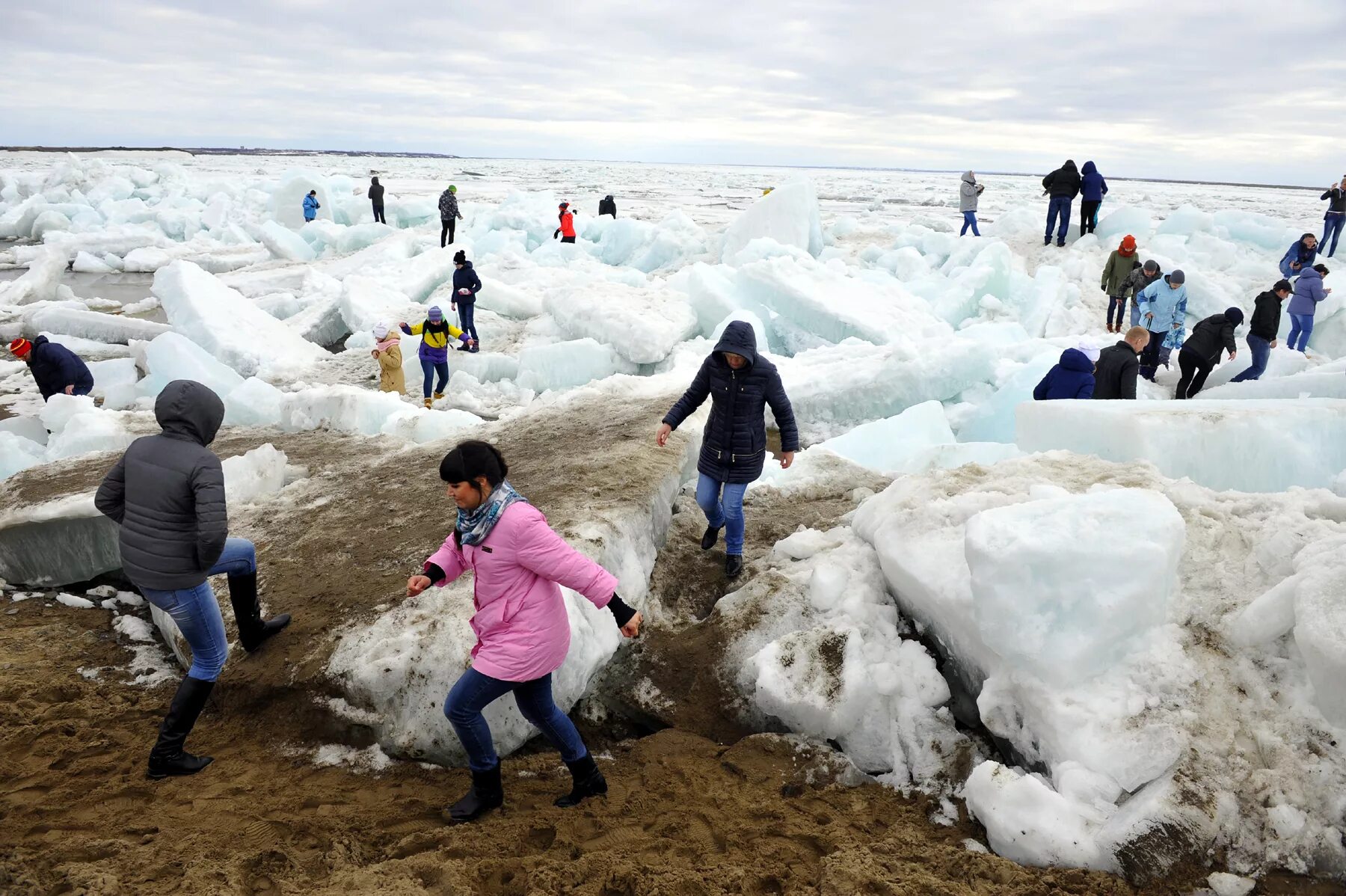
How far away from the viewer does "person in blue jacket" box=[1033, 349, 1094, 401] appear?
18.6ft

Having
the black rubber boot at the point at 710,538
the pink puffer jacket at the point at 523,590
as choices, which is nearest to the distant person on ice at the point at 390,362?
the black rubber boot at the point at 710,538

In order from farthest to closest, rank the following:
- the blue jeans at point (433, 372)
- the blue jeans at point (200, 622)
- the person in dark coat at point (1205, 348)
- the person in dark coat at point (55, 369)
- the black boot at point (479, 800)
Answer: the blue jeans at point (433, 372) → the person in dark coat at point (1205, 348) → the person in dark coat at point (55, 369) → the blue jeans at point (200, 622) → the black boot at point (479, 800)

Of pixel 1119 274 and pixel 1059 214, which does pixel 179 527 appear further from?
pixel 1059 214

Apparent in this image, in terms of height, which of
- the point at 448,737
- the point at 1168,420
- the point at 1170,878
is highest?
the point at 1168,420

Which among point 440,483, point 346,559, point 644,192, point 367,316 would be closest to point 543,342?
point 367,316

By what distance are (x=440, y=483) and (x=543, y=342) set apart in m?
6.62

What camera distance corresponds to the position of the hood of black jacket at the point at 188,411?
2.86m

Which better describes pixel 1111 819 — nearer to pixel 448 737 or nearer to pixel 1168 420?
pixel 448 737

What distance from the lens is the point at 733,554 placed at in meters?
4.28

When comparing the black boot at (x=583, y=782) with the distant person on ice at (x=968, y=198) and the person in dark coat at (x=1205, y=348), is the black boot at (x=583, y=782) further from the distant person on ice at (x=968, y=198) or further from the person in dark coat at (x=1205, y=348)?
the distant person on ice at (x=968, y=198)

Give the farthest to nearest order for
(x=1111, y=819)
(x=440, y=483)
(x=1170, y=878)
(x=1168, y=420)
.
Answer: (x=440, y=483), (x=1168, y=420), (x=1111, y=819), (x=1170, y=878)

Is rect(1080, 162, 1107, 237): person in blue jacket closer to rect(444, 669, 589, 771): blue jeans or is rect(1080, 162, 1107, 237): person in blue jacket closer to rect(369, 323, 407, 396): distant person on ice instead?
rect(369, 323, 407, 396): distant person on ice

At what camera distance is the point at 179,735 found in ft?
9.73

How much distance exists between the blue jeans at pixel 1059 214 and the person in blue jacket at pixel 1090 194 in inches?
10.1
